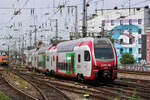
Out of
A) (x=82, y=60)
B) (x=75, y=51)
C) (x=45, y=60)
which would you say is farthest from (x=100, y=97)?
(x=45, y=60)

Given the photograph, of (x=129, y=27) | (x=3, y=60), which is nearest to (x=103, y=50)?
(x=3, y=60)

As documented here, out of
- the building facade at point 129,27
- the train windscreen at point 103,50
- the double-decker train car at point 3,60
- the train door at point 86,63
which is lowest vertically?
the double-decker train car at point 3,60

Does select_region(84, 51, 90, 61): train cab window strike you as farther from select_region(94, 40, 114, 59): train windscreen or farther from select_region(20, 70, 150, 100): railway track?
select_region(20, 70, 150, 100): railway track

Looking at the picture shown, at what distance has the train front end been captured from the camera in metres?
17.5

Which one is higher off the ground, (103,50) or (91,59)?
(103,50)

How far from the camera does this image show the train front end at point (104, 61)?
17.5 m

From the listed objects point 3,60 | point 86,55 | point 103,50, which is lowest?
point 3,60

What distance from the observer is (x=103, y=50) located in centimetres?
1806

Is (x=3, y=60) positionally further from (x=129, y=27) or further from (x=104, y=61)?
(x=104, y=61)

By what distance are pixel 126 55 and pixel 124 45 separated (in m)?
10.1

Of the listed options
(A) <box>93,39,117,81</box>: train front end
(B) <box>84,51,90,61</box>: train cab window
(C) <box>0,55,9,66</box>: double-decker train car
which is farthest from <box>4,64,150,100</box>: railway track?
(C) <box>0,55,9,66</box>: double-decker train car

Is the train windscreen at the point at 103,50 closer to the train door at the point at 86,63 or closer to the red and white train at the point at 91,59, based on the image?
the red and white train at the point at 91,59

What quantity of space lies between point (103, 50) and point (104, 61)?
82 cm

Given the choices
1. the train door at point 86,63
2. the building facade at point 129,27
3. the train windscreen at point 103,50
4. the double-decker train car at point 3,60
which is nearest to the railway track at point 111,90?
the train door at point 86,63
